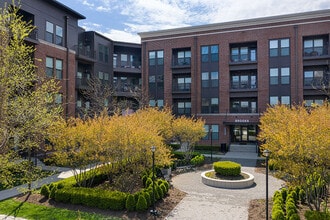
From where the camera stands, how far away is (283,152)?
9797mm

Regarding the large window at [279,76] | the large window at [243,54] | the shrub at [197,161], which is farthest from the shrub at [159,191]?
the large window at [243,54]

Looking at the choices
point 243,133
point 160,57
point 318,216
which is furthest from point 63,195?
point 160,57

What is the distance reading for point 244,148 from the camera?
3078 cm

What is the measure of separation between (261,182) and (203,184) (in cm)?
387

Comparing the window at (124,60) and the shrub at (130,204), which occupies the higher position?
the window at (124,60)

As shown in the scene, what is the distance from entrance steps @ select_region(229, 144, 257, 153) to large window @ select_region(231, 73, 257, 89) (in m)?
7.12

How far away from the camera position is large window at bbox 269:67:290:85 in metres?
29.9

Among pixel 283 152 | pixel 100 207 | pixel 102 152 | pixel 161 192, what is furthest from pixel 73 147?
pixel 283 152

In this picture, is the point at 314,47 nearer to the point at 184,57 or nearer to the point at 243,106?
the point at 243,106

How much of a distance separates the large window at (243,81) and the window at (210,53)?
3.15m

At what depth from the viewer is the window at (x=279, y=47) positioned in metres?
29.7

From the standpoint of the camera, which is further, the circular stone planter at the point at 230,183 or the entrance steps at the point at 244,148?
the entrance steps at the point at 244,148

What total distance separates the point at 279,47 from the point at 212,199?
75.9 feet

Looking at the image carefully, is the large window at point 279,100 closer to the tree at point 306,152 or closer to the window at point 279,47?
the window at point 279,47
